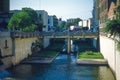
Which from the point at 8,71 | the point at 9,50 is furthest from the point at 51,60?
the point at 8,71

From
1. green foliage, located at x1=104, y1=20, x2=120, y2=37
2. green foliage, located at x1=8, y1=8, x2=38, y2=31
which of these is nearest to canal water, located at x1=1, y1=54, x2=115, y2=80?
green foliage, located at x1=104, y1=20, x2=120, y2=37

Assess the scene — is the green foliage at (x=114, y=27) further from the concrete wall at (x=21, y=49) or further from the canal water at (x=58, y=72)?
the concrete wall at (x=21, y=49)

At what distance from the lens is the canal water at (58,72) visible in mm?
56281

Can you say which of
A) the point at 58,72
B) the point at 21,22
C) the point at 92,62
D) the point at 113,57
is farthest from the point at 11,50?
the point at 21,22

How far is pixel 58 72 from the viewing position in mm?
62906

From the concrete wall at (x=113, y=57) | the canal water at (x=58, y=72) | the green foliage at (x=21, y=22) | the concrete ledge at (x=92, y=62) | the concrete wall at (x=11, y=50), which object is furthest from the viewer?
the green foliage at (x=21, y=22)

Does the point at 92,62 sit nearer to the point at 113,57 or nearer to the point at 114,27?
the point at 113,57

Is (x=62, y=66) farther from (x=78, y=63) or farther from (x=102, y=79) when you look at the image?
(x=102, y=79)

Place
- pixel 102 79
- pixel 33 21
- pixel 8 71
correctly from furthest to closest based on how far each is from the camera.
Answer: pixel 33 21 → pixel 8 71 → pixel 102 79

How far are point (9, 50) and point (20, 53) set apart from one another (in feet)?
24.6

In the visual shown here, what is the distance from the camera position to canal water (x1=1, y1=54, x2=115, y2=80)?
56.3 m

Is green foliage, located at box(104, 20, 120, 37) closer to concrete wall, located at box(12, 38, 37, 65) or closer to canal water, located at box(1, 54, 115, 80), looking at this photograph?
canal water, located at box(1, 54, 115, 80)

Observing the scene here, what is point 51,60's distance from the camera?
3118 inches

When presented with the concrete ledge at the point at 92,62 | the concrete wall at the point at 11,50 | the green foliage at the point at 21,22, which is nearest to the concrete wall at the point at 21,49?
the concrete wall at the point at 11,50
